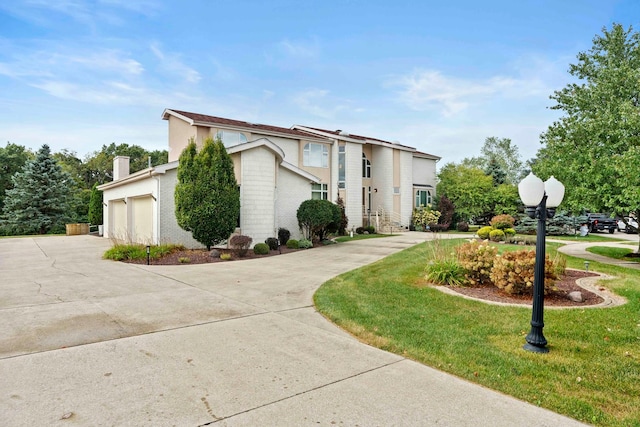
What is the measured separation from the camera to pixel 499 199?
29.2 meters

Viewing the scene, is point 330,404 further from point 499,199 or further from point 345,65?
point 499,199

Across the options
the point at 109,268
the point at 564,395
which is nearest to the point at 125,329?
the point at 564,395

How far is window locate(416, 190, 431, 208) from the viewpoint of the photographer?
101 ft

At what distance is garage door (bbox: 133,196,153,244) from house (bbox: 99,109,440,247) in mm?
49

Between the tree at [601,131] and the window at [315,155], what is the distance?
14059 mm

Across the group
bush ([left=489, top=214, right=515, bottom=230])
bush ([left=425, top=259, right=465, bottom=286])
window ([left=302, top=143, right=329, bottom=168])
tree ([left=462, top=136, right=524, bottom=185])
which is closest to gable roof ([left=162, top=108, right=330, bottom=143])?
window ([left=302, top=143, right=329, bottom=168])

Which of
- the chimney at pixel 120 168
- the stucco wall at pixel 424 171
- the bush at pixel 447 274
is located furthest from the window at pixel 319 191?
the bush at pixel 447 274


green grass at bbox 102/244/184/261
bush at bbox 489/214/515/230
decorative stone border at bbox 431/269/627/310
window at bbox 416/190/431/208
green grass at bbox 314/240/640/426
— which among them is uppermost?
window at bbox 416/190/431/208

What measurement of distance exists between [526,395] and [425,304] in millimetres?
3188

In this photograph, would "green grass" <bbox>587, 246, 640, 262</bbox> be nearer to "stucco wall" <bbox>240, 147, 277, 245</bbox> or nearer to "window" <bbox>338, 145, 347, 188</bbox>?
"stucco wall" <bbox>240, 147, 277, 245</bbox>

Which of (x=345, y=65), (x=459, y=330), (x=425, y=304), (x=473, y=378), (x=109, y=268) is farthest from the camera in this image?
(x=345, y=65)

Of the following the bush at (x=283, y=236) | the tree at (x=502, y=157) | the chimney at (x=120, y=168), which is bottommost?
the bush at (x=283, y=236)

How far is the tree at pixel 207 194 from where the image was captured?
44.8 ft

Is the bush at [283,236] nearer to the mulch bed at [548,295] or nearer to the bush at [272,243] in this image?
the bush at [272,243]
